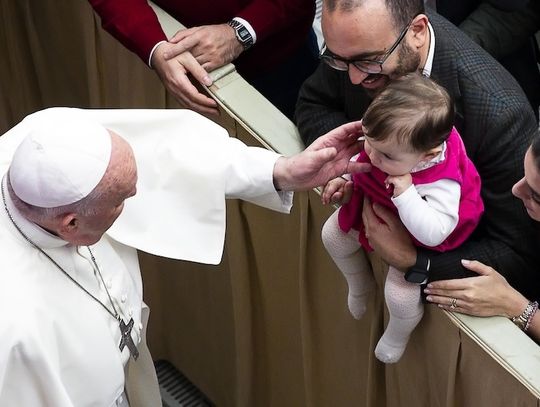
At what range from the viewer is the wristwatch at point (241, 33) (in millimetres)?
2873

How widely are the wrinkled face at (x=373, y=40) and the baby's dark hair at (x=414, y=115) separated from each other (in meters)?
A: 0.21

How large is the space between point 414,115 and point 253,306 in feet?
4.17

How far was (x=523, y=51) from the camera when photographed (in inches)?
116

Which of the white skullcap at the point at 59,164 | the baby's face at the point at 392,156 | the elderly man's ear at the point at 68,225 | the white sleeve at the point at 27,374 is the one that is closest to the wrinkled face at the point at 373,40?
the baby's face at the point at 392,156

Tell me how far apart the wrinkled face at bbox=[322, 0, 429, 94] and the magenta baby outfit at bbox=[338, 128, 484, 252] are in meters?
0.19

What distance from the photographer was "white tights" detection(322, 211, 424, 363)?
7.43 feet

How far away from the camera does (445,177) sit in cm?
208

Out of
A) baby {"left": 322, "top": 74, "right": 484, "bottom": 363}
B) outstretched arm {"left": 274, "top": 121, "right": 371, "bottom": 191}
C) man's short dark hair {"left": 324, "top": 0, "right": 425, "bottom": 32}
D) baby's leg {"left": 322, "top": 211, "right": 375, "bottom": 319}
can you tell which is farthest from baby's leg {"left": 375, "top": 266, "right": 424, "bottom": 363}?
man's short dark hair {"left": 324, "top": 0, "right": 425, "bottom": 32}

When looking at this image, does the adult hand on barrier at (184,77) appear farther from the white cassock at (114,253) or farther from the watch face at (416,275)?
the watch face at (416,275)

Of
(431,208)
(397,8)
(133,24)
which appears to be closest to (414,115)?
(431,208)

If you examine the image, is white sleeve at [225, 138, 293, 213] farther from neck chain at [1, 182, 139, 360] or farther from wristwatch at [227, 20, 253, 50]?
wristwatch at [227, 20, 253, 50]

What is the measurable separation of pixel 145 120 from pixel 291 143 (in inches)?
15.4

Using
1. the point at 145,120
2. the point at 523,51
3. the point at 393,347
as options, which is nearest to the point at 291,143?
the point at 145,120

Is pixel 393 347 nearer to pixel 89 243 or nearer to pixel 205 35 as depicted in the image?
pixel 89 243
